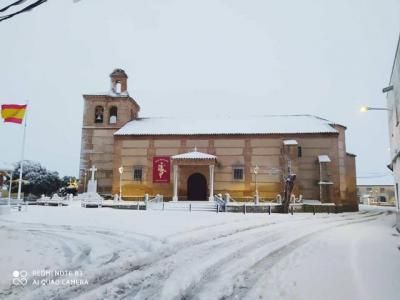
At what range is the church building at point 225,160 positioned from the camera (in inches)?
1361

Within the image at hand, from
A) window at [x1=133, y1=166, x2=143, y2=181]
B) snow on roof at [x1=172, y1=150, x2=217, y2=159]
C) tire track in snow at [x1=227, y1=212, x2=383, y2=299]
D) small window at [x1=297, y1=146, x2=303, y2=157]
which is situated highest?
small window at [x1=297, y1=146, x2=303, y2=157]

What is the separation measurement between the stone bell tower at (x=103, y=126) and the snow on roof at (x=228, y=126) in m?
1.92

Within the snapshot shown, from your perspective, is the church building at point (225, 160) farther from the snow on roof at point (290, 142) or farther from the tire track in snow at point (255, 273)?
the tire track in snow at point (255, 273)

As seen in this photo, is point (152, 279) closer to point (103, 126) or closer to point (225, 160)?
point (225, 160)

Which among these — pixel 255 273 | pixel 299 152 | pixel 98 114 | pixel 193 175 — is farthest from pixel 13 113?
pixel 299 152

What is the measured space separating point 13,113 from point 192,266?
18.8 meters

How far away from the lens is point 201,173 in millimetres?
36000

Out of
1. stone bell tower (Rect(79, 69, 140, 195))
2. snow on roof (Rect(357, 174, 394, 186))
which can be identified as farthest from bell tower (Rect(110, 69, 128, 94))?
snow on roof (Rect(357, 174, 394, 186))

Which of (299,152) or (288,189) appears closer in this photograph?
(288,189)

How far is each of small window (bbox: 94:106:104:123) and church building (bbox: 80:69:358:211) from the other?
5.81ft

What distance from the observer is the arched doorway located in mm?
35875

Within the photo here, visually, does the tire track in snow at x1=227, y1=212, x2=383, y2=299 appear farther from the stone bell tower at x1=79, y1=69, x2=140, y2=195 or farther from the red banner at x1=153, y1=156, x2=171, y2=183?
the stone bell tower at x1=79, y1=69, x2=140, y2=195

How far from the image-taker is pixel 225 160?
36125 millimetres

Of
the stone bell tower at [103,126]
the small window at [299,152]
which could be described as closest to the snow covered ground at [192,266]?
the small window at [299,152]
